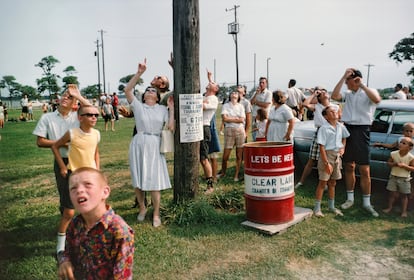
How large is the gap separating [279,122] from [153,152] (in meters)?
2.58

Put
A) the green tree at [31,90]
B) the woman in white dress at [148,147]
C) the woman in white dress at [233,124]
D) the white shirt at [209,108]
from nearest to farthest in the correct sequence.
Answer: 1. the woman in white dress at [148,147]
2. the green tree at [31,90]
3. the white shirt at [209,108]
4. the woman in white dress at [233,124]

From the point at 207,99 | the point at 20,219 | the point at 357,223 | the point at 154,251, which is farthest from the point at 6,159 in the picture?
the point at 357,223

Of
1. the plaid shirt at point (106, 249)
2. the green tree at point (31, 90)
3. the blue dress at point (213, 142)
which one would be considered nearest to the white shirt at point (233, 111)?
the blue dress at point (213, 142)

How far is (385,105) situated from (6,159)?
9.29 m

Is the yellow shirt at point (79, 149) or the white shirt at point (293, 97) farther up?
the white shirt at point (293, 97)

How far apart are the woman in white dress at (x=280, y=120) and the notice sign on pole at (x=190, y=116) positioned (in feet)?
5.47

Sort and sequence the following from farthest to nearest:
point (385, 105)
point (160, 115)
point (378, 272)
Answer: point (385, 105) < point (160, 115) < point (378, 272)

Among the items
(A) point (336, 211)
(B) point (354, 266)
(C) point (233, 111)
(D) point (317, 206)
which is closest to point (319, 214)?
(D) point (317, 206)

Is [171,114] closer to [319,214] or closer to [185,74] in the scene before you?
[185,74]

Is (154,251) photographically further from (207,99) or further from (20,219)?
(207,99)

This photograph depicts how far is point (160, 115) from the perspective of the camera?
4.54 m

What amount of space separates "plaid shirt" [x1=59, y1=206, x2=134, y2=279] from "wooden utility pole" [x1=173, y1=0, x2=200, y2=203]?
118 inches

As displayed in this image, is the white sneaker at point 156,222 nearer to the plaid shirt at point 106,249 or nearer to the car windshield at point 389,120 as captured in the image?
the plaid shirt at point 106,249

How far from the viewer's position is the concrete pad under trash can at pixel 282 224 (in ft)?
14.1
